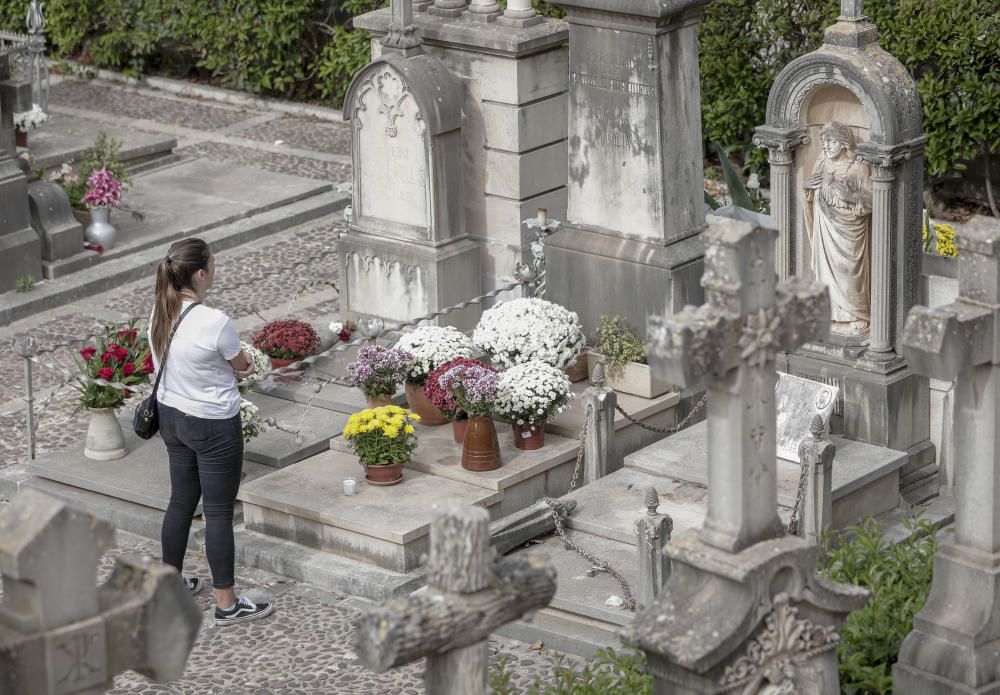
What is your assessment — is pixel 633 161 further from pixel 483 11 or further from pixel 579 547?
pixel 579 547

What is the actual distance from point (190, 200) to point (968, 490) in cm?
977

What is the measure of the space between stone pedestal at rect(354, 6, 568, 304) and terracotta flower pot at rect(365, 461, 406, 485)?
111 inches

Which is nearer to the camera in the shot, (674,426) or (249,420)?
(249,420)

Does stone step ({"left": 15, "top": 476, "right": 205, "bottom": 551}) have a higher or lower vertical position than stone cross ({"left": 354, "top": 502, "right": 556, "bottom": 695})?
lower

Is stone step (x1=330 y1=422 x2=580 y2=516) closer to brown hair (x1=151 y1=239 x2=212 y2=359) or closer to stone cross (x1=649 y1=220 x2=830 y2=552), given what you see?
brown hair (x1=151 y1=239 x2=212 y2=359)

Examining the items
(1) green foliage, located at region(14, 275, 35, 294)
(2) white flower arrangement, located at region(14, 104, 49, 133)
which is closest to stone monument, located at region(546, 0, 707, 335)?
(1) green foliage, located at region(14, 275, 35, 294)

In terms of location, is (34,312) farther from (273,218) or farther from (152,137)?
(152,137)

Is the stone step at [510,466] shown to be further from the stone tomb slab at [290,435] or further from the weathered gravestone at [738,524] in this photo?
the weathered gravestone at [738,524]

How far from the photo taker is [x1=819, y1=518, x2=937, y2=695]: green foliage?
6977 millimetres

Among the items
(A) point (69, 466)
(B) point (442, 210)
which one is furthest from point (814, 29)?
(A) point (69, 466)

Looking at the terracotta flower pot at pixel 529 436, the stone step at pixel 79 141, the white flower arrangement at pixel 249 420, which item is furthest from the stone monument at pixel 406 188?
the stone step at pixel 79 141

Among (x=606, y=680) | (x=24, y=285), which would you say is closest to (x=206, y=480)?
(x=606, y=680)

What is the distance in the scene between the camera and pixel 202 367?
320 inches

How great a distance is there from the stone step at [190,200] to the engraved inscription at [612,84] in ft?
15.7
